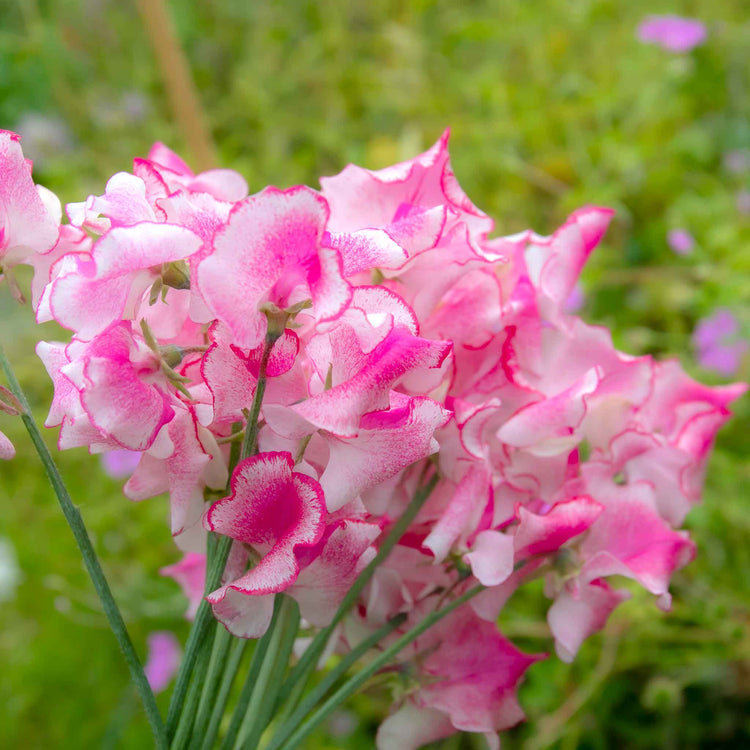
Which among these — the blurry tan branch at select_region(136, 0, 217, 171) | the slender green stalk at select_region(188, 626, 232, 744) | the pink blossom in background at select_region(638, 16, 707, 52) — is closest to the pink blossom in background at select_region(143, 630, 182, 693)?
the blurry tan branch at select_region(136, 0, 217, 171)

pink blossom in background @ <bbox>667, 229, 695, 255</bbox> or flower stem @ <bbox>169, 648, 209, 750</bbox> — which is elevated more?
flower stem @ <bbox>169, 648, 209, 750</bbox>

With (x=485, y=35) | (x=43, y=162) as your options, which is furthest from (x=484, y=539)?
(x=43, y=162)

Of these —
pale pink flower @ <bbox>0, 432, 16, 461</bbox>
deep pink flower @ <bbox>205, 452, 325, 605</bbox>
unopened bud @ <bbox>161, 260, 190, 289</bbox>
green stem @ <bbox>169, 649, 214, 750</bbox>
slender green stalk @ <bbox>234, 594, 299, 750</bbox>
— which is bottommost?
slender green stalk @ <bbox>234, 594, 299, 750</bbox>

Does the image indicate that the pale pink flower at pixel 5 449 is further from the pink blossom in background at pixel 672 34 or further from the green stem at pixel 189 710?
the pink blossom in background at pixel 672 34

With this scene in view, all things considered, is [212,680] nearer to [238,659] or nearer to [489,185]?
[238,659]

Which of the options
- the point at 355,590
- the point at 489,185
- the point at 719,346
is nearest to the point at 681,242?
the point at 719,346

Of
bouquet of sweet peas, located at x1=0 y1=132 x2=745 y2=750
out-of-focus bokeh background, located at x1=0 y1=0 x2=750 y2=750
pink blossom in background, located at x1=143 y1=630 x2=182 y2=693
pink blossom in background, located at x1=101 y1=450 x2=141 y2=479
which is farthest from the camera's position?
pink blossom in background, located at x1=101 y1=450 x2=141 y2=479

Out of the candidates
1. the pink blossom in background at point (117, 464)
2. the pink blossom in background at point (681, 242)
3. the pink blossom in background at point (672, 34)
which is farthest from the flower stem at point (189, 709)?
the pink blossom in background at point (672, 34)

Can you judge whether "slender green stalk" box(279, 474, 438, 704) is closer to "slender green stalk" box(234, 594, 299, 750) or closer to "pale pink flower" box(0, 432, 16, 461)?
"slender green stalk" box(234, 594, 299, 750)
